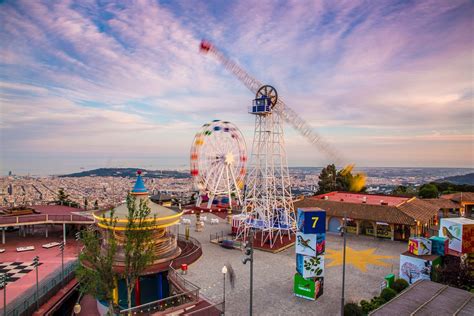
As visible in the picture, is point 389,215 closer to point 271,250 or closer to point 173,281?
point 271,250

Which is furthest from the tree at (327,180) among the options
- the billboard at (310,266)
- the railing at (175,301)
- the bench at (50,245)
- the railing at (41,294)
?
the railing at (41,294)

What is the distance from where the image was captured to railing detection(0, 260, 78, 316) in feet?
54.2

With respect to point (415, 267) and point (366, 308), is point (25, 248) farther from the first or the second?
point (415, 267)

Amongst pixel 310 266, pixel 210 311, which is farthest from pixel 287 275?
pixel 210 311

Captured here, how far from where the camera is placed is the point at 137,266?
1512 cm

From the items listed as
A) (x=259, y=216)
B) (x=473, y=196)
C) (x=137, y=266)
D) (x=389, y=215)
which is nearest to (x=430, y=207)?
(x=389, y=215)

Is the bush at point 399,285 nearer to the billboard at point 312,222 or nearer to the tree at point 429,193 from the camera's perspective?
the billboard at point 312,222

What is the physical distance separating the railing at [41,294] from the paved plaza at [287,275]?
8009 mm

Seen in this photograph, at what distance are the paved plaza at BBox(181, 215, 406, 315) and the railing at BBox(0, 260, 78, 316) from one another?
315 inches

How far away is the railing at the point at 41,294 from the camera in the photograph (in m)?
16.5

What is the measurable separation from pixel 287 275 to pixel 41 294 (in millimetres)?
15018

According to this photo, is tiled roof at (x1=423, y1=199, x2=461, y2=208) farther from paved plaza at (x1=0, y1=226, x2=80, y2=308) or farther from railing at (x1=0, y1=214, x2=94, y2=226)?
paved plaza at (x1=0, y1=226, x2=80, y2=308)

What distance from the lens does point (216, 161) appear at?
171ft

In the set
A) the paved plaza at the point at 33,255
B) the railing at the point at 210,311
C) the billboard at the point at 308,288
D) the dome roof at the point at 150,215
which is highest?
the dome roof at the point at 150,215
